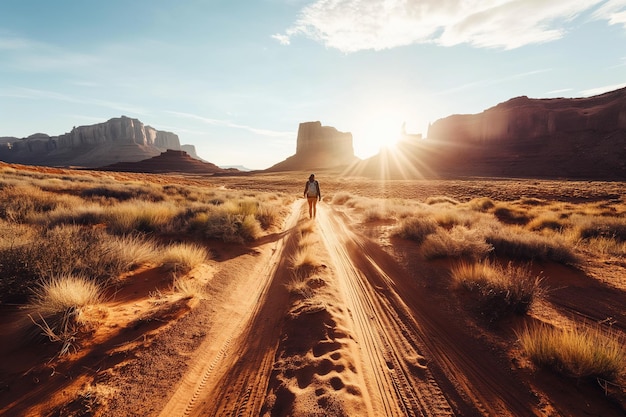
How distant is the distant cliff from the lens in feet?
508

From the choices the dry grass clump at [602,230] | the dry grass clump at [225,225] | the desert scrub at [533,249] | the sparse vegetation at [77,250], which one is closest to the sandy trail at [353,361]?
the sparse vegetation at [77,250]

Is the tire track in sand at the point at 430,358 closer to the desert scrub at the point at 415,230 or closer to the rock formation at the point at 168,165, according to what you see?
the desert scrub at the point at 415,230

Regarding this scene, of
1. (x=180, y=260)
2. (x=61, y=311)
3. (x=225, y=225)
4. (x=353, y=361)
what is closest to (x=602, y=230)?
(x=353, y=361)

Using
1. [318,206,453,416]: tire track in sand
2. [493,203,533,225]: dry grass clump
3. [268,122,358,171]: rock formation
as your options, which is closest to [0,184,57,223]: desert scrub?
[318,206,453,416]: tire track in sand

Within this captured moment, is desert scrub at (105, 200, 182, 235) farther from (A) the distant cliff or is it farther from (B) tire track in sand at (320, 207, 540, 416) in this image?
(A) the distant cliff

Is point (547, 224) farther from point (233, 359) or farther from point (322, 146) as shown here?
point (322, 146)

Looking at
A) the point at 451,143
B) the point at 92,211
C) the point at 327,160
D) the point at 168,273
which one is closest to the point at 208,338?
the point at 168,273

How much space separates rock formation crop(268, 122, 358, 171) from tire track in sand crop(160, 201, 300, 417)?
144 meters

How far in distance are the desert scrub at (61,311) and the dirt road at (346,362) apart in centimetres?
161

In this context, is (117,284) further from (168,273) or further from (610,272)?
(610,272)

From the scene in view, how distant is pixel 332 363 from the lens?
319 cm

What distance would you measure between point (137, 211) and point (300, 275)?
6.37m

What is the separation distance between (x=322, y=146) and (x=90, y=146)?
15404 cm

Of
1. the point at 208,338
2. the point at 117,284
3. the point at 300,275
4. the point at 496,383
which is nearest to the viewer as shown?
the point at 496,383
